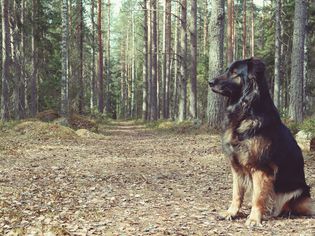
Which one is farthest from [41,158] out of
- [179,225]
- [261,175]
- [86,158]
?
[261,175]

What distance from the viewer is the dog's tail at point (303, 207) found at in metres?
5.14

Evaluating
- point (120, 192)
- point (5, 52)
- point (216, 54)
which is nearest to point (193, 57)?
point (216, 54)

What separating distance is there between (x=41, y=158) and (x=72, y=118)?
32.5ft

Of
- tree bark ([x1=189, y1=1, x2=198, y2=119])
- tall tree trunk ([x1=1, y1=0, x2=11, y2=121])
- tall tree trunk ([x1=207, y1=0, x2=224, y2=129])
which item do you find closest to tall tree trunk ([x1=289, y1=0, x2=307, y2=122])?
tall tree trunk ([x1=207, y1=0, x2=224, y2=129])

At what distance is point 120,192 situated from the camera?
22.8 feet

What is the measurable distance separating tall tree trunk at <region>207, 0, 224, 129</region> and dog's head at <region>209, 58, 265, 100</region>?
33.4 feet

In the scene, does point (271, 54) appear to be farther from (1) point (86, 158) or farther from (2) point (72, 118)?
(1) point (86, 158)

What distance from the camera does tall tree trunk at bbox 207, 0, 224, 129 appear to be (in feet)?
48.5

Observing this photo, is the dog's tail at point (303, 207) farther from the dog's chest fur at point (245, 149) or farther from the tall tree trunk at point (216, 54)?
the tall tree trunk at point (216, 54)

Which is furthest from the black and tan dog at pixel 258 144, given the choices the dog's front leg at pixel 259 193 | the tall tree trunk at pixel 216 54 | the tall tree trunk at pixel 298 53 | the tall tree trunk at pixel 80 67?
the tall tree trunk at pixel 80 67

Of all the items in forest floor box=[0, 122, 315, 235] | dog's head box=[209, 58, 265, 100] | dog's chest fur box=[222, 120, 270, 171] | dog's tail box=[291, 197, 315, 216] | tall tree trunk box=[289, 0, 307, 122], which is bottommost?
forest floor box=[0, 122, 315, 235]

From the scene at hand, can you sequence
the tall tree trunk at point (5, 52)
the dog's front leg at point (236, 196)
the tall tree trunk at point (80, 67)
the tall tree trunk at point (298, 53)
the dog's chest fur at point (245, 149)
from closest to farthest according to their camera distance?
the dog's chest fur at point (245, 149), the dog's front leg at point (236, 196), the tall tree trunk at point (298, 53), the tall tree trunk at point (5, 52), the tall tree trunk at point (80, 67)

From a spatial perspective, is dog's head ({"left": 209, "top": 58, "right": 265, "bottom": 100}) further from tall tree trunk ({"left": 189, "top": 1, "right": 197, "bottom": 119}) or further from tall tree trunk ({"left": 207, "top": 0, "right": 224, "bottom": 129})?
tall tree trunk ({"left": 189, "top": 1, "right": 197, "bottom": 119})

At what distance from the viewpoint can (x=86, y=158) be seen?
10625 millimetres
